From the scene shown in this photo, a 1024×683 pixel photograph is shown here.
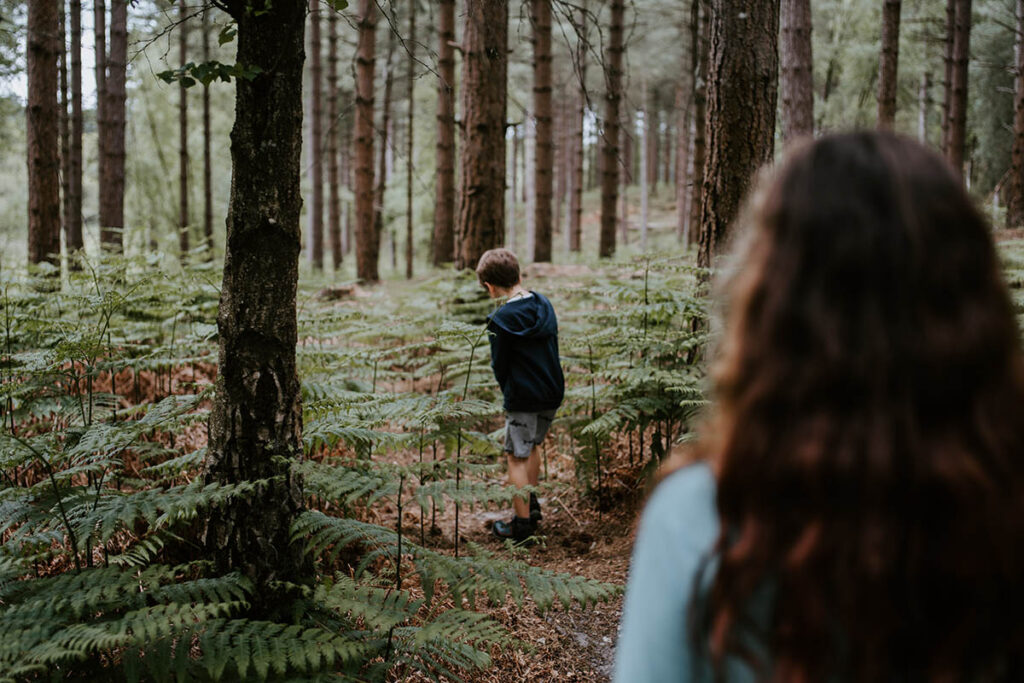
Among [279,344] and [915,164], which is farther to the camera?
[279,344]

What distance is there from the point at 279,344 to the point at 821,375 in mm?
2445

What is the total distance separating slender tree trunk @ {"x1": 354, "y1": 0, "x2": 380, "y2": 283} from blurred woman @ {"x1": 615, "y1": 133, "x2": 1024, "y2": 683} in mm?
12314

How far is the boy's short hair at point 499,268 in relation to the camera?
5.28 m

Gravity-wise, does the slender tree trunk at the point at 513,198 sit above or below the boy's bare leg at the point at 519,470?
above

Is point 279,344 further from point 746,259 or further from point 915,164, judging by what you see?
point 915,164

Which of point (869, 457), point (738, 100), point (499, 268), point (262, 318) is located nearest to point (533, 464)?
point (499, 268)

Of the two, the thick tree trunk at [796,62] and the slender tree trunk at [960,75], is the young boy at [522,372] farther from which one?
the slender tree trunk at [960,75]

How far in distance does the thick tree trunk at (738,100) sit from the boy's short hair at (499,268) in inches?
73.1

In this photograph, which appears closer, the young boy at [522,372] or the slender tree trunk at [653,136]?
the young boy at [522,372]

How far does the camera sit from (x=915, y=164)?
1.00 metres

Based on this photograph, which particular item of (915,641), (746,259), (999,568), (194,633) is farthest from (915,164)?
(194,633)

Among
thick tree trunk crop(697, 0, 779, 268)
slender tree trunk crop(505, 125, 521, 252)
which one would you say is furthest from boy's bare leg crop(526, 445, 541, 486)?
slender tree trunk crop(505, 125, 521, 252)

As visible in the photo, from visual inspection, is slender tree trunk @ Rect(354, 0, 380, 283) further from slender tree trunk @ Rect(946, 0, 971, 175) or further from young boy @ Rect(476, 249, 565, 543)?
slender tree trunk @ Rect(946, 0, 971, 175)

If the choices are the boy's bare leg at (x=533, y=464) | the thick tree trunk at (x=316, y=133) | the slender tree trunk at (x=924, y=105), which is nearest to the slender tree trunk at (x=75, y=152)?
the thick tree trunk at (x=316, y=133)
